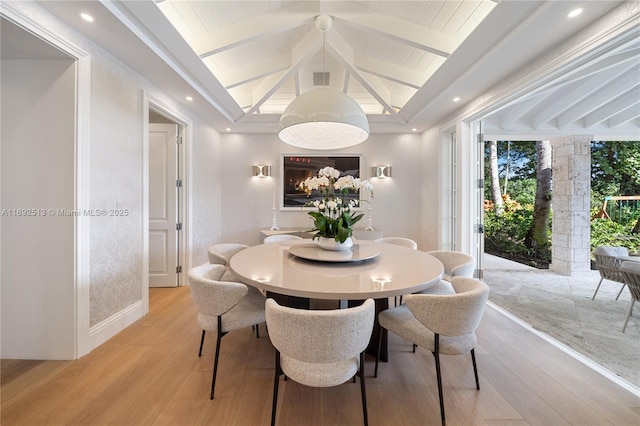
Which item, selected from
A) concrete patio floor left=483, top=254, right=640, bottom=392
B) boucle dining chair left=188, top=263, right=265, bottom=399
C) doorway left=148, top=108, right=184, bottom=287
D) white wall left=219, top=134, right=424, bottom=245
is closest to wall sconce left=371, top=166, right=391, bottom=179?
white wall left=219, top=134, right=424, bottom=245

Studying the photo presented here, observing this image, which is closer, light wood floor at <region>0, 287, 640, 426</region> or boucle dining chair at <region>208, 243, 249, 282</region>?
light wood floor at <region>0, 287, 640, 426</region>

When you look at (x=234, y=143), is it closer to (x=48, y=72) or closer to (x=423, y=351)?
(x=48, y=72)

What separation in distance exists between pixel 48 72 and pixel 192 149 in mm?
1759

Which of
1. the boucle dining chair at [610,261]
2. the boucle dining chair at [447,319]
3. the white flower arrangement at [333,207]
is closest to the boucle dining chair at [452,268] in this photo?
the boucle dining chair at [447,319]

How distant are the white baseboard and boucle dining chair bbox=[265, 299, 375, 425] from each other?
1.88 metres

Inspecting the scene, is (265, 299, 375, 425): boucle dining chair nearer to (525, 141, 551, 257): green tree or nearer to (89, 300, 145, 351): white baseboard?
(89, 300, 145, 351): white baseboard

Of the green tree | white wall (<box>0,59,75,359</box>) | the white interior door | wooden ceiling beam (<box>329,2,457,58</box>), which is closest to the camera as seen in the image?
white wall (<box>0,59,75,359</box>)

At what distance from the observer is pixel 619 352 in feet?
6.96

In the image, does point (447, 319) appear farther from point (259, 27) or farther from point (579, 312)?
point (579, 312)

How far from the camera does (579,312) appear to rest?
2859mm

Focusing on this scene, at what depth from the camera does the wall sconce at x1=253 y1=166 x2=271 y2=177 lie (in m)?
4.47

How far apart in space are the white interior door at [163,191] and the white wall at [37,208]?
4.95 feet

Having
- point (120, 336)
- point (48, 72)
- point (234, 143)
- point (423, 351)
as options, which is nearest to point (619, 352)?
point (423, 351)

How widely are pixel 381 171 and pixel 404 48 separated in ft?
6.67
